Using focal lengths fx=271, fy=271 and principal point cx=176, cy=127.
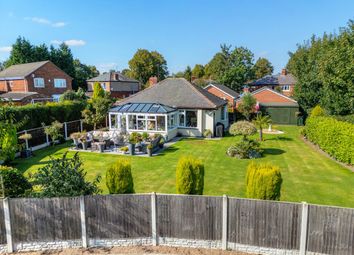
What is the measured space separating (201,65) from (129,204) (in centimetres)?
8209

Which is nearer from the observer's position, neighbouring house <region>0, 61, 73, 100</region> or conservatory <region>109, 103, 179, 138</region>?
conservatory <region>109, 103, 179, 138</region>

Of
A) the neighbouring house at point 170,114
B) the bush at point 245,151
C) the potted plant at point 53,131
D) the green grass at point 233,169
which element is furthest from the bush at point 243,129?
the potted plant at point 53,131

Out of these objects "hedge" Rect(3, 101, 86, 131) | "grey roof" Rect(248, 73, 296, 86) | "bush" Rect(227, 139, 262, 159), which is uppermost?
"grey roof" Rect(248, 73, 296, 86)

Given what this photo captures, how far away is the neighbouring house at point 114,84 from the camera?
5161 centimetres

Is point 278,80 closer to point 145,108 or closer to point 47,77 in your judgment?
point 145,108

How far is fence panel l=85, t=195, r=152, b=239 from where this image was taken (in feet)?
24.5

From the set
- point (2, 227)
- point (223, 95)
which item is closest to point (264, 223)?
point (2, 227)

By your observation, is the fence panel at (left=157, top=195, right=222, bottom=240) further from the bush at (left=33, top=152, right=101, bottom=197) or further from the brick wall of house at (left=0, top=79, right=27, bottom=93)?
the brick wall of house at (left=0, top=79, right=27, bottom=93)

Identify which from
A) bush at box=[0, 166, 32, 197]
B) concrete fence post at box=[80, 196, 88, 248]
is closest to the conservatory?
bush at box=[0, 166, 32, 197]

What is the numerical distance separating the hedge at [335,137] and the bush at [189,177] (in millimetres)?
10222

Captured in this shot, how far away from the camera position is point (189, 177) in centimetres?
835

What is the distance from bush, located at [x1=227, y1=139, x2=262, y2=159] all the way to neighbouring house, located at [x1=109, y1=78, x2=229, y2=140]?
6510mm

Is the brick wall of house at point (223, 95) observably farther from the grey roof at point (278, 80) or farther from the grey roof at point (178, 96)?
the grey roof at point (278, 80)

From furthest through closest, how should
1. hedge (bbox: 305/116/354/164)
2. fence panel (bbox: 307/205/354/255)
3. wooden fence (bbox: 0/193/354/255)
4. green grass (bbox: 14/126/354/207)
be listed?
hedge (bbox: 305/116/354/164), green grass (bbox: 14/126/354/207), wooden fence (bbox: 0/193/354/255), fence panel (bbox: 307/205/354/255)
